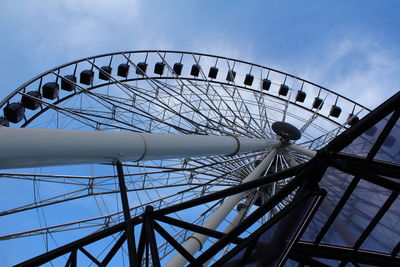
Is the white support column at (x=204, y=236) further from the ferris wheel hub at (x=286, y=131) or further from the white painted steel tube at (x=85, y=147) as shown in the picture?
the ferris wheel hub at (x=286, y=131)

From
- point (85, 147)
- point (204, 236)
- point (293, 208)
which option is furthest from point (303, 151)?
point (85, 147)

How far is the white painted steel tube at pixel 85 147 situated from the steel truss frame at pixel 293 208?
758 mm

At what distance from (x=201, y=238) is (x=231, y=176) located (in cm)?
980

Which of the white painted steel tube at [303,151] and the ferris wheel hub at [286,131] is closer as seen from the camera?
the white painted steel tube at [303,151]

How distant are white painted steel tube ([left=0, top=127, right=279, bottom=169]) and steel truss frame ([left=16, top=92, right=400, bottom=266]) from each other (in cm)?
76

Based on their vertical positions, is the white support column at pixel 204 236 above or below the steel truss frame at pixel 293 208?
above

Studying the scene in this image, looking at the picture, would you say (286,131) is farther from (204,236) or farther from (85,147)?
(85,147)

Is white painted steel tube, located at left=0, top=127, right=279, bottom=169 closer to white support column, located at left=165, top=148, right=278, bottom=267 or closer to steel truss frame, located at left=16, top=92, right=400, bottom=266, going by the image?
steel truss frame, located at left=16, top=92, right=400, bottom=266

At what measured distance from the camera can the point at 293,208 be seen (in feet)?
25.5

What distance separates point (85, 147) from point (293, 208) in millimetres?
3909

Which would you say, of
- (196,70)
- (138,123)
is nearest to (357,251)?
(138,123)

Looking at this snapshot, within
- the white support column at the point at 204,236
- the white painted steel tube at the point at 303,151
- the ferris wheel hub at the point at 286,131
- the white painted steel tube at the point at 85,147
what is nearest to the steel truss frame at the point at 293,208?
the white painted steel tube at the point at 85,147

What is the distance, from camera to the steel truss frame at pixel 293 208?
7.47 m

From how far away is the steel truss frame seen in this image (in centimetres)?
747
